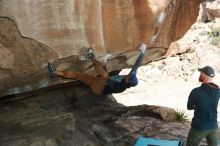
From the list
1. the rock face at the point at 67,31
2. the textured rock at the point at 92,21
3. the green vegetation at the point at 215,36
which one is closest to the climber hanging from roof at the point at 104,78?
the rock face at the point at 67,31

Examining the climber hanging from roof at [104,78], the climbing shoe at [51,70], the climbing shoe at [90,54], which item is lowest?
the climber hanging from roof at [104,78]

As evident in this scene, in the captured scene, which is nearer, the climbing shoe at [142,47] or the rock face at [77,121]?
the rock face at [77,121]

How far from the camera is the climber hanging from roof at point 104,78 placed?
7231mm

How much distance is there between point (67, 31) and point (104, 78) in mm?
1753

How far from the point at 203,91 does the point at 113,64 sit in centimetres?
272

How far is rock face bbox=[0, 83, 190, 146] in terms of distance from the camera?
6673 millimetres

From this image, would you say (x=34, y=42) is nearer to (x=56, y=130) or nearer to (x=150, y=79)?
(x=56, y=130)

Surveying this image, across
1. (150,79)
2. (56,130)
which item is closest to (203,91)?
(56,130)

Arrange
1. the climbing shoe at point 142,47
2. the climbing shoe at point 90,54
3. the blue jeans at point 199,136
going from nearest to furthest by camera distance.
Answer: the blue jeans at point 199,136
the climbing shoe at point 90,54
the climbing shoe at point 142,47

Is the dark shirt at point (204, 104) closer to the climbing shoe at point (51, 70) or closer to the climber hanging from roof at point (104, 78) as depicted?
the climber hanging from roof at point (104, 78)

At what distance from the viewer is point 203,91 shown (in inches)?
220

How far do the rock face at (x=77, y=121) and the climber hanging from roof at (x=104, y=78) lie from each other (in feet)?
2.36

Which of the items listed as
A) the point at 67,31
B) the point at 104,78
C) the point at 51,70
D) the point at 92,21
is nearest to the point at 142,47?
the point at 104,78

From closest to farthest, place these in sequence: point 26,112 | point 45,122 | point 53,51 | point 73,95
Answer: point 53,51, point 45,122, point 26,112, point 73,95
